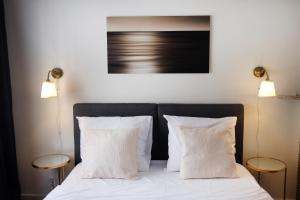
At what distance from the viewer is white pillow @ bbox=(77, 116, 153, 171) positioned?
274 centimetres

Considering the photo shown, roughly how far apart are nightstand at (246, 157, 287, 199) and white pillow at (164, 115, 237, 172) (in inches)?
14.5

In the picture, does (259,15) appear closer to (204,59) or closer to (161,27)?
(204,59)

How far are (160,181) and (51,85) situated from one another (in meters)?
1.37

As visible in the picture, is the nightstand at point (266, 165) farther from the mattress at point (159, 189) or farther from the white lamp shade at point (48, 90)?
the white lamp shade at point (48, 90)

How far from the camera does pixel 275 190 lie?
3148 millimetres

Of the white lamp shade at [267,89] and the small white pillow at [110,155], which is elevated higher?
the white lamp shade at [267,89]

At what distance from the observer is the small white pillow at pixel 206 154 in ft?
8.10

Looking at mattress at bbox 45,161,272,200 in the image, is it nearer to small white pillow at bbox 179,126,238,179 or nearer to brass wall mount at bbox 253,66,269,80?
small white pillow at bbox 179,126,238,179

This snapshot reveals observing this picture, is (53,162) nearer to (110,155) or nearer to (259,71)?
(110,155)

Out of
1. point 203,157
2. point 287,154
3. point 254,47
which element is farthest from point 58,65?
point 287,154

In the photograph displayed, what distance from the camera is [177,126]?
2719 millimetres

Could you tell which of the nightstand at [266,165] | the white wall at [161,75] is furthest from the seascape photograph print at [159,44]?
the nightstand at [266,165]

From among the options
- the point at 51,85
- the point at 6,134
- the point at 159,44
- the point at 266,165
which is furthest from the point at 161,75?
the point at 6,134

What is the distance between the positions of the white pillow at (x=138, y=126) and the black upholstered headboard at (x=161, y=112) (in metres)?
0.11
